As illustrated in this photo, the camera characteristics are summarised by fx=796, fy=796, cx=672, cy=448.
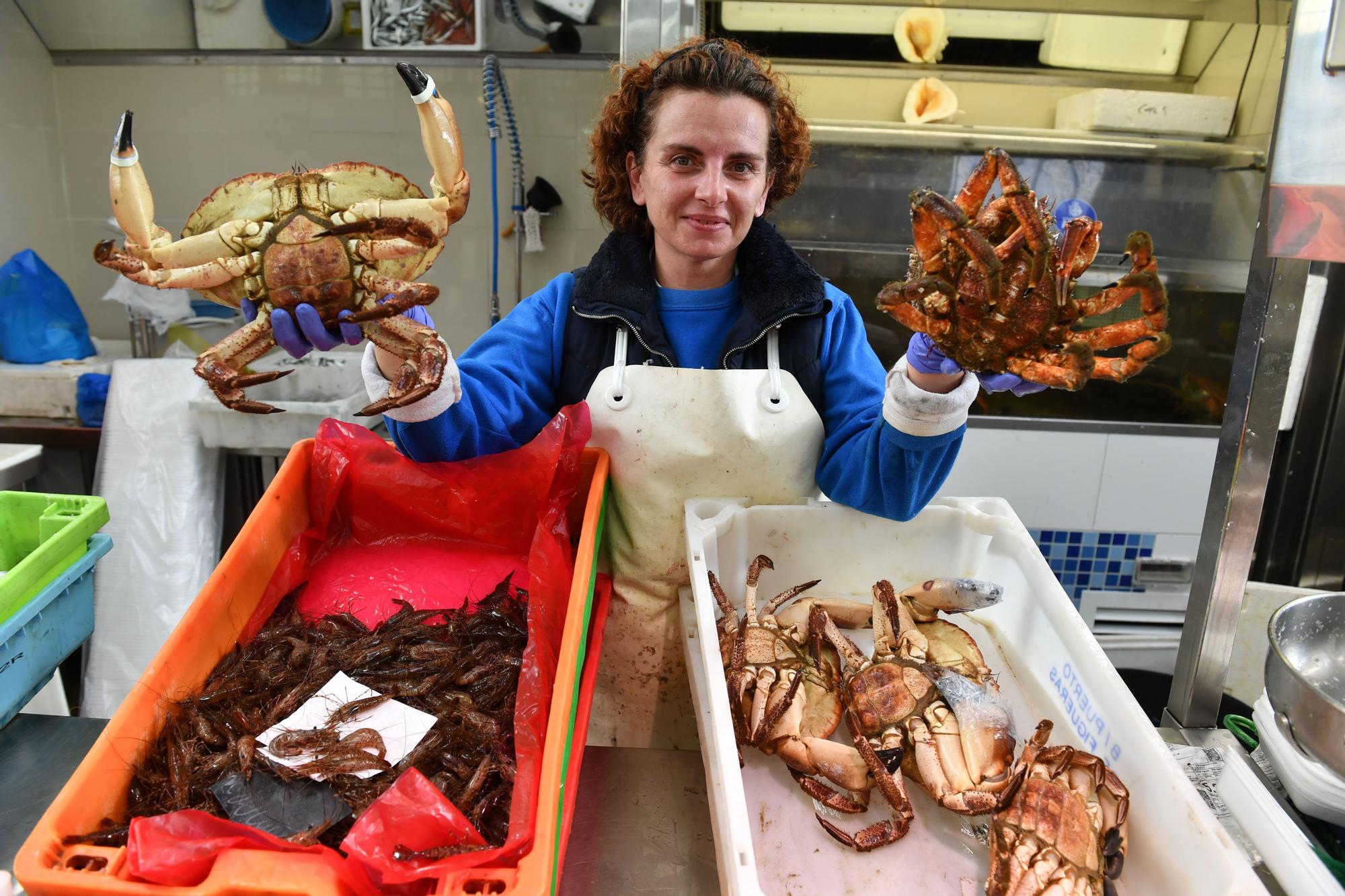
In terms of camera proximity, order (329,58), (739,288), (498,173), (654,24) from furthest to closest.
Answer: (498,173) → (329,58) → (654,24) → (739,288)

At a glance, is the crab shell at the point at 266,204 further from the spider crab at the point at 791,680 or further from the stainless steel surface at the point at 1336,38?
the stainless steel surface at the point at 1336,38

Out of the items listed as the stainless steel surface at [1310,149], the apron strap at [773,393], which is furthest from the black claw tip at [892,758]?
the stainless steel surface at [1310,149]

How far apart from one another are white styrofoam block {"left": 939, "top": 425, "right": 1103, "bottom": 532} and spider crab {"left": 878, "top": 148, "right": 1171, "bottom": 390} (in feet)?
6.59

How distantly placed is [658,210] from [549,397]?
1.71 feet

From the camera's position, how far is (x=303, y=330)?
143 cm

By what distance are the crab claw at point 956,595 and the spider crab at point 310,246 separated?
105cm

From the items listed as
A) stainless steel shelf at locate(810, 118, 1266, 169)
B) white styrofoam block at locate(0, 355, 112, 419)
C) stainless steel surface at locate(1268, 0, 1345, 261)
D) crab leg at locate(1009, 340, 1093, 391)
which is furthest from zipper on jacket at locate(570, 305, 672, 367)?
white styrofoam block at locate(0, 355, 112, 419)

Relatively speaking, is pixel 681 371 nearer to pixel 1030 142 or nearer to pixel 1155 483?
pixel 1030 142

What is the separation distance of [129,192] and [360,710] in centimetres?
98

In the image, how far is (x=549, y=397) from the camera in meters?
1.95

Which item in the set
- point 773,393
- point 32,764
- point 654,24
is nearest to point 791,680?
point 773,393

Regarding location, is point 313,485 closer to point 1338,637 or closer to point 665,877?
point 665,877

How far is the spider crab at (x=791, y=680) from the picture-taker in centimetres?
135

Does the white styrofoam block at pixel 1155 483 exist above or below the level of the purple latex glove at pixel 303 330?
below
